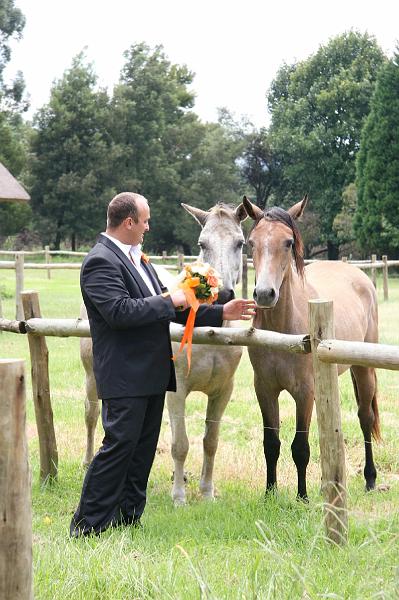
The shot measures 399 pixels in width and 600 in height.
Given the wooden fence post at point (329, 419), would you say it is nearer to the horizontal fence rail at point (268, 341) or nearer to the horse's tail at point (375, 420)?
the horizontal fence rail at point (268, 341)

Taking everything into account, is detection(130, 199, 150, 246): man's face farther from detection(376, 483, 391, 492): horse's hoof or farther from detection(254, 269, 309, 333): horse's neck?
detection(376, 483, 391, 492): horse's hoof

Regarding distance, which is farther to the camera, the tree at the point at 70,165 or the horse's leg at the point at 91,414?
the tree at the point at 70,165

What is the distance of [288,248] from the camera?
5.07 meters

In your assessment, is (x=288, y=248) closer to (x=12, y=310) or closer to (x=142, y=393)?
(x=142, y=393)

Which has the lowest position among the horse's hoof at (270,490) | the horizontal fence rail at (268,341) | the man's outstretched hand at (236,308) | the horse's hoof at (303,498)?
the horse's hoof at (303,498)

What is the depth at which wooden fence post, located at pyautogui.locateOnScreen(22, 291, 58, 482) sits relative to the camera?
5.77 metres

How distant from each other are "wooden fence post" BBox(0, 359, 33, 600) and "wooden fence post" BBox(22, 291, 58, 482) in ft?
10.6

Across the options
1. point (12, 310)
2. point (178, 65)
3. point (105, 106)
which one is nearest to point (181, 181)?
point (105, 106)

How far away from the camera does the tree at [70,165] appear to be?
46531 mm

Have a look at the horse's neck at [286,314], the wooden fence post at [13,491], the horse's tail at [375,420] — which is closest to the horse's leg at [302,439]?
the horse's neck at [286,314]

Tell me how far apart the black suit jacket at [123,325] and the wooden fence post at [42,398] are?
142cm

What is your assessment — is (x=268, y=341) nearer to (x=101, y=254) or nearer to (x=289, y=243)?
(x=289, y=243)

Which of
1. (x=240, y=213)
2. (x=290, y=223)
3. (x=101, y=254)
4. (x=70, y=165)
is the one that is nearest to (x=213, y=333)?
(x=101, y=254)

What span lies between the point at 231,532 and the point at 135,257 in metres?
1.68
